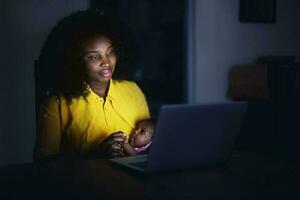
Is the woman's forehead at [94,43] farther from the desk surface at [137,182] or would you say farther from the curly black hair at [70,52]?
the desk surface at [137,182]

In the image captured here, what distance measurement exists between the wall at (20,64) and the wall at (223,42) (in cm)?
121

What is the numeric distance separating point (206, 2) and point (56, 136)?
250 cm

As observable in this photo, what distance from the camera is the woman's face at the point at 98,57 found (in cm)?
191

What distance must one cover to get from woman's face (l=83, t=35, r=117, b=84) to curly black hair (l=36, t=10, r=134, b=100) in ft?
0.10

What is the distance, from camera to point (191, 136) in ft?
4.18

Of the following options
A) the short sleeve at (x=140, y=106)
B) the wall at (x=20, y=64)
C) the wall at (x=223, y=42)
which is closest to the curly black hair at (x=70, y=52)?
the short sleeve at (x=140, y=106)

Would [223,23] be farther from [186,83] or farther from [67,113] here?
[67,113]

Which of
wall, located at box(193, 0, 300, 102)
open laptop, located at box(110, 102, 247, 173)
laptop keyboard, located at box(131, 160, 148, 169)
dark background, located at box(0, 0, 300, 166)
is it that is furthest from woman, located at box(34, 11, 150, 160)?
wall, located at box(193, 0, 300, 102)

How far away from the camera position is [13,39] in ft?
10.7

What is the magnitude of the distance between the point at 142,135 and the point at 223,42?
94.7 inches

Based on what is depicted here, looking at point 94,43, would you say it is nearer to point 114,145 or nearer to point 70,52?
point 70,52

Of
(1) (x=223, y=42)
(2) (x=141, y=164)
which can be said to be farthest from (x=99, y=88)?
(1) (x=223, y=42)

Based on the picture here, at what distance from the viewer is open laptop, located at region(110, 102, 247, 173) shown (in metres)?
1.21

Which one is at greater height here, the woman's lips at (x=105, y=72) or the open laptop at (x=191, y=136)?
the woman's lips at (x=105, y=72)
